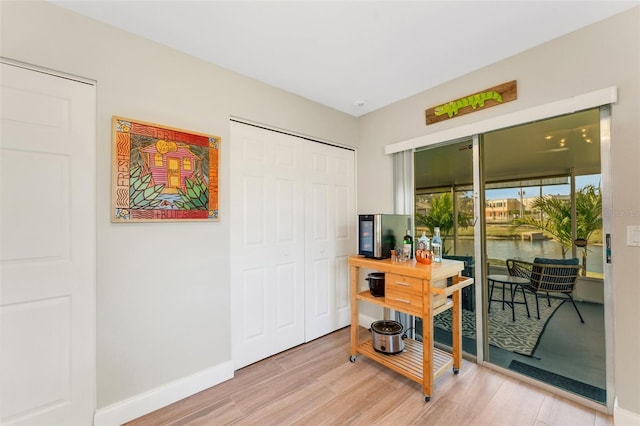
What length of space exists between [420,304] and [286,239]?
135cm

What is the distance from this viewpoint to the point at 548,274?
208 cm

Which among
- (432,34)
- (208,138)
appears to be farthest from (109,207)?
(432,34)

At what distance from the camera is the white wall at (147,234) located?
5.20 feet

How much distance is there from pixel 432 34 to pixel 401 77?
56 centimetres

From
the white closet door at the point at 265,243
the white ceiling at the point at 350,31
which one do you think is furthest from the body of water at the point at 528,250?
the white closet door at the point at 265,243

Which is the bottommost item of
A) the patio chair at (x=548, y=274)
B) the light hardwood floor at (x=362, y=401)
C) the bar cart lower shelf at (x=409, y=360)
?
the light hardwood floor at (x=362, y=401)

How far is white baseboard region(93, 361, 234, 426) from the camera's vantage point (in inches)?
65.2

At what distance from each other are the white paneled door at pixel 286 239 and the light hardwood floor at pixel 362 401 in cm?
37

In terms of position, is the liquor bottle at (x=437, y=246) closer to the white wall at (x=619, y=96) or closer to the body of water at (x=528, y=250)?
the body of water at (x=528, y=250)

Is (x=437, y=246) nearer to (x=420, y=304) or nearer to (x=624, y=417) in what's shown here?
(x=420, y=304)

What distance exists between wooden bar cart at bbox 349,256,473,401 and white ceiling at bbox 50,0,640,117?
165cm

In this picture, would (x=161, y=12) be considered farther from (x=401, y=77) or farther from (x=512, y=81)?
(x=512, y=81)

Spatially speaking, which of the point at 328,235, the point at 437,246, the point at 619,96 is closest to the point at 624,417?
the point at 437,246

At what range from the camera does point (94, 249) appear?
1.64 metres
